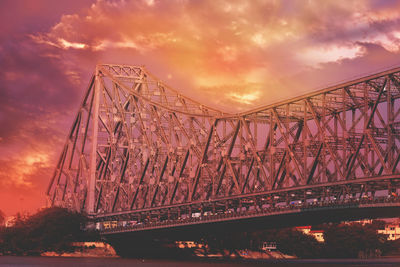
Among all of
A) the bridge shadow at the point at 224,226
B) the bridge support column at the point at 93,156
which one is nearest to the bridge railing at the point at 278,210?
the bridge shadow at the point at 224,226

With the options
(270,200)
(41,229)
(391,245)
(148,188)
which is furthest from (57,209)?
(391,245)

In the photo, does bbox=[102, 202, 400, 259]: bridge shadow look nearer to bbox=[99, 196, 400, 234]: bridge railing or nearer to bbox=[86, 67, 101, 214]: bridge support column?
bbox=[99, 196, 400, 234]: bridge railing

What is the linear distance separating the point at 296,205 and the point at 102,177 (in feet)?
203

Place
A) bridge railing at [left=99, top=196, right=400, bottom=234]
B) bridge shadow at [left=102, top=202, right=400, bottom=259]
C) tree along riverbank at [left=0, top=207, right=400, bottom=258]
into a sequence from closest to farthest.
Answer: bridge railing at [left=99, top=196, right=400, bottom=234] → bridge shadow at [left=102, top=202, right=400, bottom=259] → tree along riverbank at [left=0, top=207, right=400, bottom=258]

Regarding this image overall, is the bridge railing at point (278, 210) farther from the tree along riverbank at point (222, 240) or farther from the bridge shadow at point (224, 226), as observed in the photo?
the tree along riverbank at point (222, 240)

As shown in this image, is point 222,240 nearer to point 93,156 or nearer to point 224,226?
point 93,156

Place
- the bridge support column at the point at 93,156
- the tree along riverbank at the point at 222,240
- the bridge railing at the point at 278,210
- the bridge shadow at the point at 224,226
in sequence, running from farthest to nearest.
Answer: the bridge support column at the point at 93,156, the tree along riverbank at the point at 222,240, the bridge shadow at the point at 224,226, the bridge railing at the point at 278,210

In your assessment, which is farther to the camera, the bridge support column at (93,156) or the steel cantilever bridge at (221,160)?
the bridge support column at (93,156)

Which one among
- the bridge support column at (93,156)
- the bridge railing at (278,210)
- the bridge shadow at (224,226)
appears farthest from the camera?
the bridge support column at (93,156)

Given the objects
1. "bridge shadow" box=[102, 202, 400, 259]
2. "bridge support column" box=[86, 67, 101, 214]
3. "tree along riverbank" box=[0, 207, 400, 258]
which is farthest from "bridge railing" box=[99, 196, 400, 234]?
"bridge support column" box=[86, 67, 101, 214]

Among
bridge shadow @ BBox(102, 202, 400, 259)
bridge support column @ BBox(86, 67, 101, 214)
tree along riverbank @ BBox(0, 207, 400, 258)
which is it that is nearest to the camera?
bridge shadow @ BBox(102, 202, 400, 259)

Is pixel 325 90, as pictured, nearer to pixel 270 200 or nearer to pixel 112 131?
pixel 270 200

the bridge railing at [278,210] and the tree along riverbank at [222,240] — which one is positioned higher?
the tree along riverbank at [222,240]

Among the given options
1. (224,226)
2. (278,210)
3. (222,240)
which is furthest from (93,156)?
(278,210)
